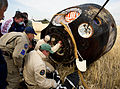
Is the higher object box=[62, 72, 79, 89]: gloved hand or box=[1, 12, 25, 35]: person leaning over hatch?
Answer: box=[1, 12, 25, 35]: person leaning over hatch

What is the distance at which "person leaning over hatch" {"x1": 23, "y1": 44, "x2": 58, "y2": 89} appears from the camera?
192cm

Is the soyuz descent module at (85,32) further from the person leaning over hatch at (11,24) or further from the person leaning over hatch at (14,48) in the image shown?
the person leaning over hatch at (11,24)

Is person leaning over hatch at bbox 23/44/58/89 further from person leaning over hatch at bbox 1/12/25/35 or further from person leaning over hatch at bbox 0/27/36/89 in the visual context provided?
person leaning over hatch at bbox 1/12/25/35

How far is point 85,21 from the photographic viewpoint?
2285 millimetres

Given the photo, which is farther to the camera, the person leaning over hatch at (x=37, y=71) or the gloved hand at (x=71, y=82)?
the gloved hand at (x=71, y=82)

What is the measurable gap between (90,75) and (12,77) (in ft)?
6.36

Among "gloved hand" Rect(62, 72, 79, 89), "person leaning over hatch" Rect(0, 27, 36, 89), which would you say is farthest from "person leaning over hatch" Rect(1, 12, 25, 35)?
"gloved hand" Rect(62, 72, 79, 89)

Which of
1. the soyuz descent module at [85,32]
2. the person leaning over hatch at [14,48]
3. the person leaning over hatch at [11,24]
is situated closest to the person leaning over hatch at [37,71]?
the person leaning over hatch at [14,48]

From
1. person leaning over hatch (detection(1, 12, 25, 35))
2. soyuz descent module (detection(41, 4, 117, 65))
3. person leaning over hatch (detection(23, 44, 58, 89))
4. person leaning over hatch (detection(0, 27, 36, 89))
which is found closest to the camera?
person leaning over hatch (detection(23, 44, 58, 89))

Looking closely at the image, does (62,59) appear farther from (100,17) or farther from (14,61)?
(100,17)

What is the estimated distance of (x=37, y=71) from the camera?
1.90 metres

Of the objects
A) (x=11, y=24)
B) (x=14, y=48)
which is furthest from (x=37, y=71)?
(x=11, y=24)

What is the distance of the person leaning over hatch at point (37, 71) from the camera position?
1.92 meters

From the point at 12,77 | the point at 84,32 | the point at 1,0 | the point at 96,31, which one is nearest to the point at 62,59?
the point at 84,32
